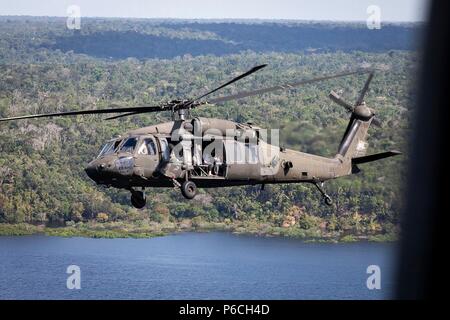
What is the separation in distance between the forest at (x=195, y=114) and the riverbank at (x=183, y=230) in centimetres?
8

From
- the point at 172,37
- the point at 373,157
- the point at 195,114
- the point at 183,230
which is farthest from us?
the point at 172,37

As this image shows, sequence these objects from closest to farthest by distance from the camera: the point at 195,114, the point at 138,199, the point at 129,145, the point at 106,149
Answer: the point at 129,145
the point at 106,149
the point at 138,199
the point at 195,114

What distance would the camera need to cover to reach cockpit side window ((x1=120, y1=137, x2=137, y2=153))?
18344mm

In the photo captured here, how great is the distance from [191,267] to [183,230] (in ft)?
20.0

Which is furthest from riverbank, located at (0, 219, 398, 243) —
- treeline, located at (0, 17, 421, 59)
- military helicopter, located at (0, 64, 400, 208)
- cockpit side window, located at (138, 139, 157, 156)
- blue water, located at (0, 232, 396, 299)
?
treeline, located at (0, 17, 421, 59)

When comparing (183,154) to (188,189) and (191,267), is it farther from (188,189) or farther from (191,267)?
(191,267)

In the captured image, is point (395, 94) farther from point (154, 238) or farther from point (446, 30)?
point (446, 30)

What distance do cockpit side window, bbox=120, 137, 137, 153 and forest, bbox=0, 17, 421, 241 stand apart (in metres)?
4.23

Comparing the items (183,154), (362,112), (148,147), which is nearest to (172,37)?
(362,112)

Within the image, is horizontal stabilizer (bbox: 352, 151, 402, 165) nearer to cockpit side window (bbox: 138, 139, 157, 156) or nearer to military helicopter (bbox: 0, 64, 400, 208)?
military helicopter (bbox: 0, 64, 400, 208)

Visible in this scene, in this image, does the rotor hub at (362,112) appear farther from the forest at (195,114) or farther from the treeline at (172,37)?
the treeline at (172,37)

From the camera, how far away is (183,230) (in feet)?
165

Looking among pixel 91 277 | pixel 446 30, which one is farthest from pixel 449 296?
pixel 91 277

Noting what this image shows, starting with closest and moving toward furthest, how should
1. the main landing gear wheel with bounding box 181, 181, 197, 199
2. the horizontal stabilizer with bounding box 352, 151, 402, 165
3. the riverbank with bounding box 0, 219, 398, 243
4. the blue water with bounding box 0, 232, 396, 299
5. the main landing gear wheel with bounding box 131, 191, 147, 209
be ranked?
the main landing gear wheel with bounding box 181, 181, 197, 199 < the main landing gear wheel with bounding box 131, 191, 147, 209 < the horizontal stabilizer with bounding box 352, 151, 402, 165 < the blue water with bounding box 0, 232, 396, 299 < the riverbank with bounding box 0, 219, 398, 243
